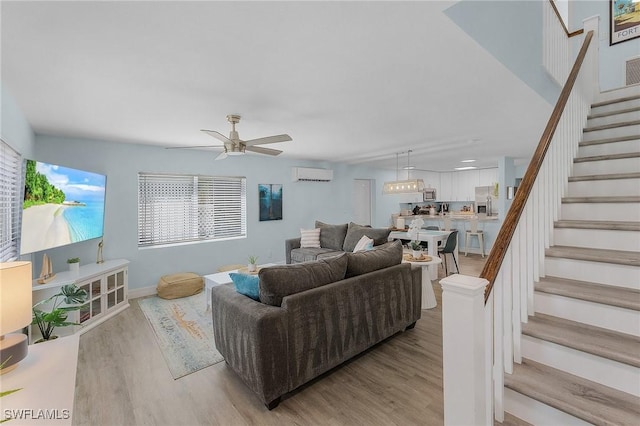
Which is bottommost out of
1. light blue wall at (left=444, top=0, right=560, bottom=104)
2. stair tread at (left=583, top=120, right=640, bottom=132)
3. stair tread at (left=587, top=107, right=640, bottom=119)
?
stair tread at (left=583, top=120, right=640, bottom=132)

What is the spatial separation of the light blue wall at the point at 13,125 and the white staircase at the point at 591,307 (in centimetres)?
385

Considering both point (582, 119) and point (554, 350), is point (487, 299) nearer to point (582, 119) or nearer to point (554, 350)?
point (554, 350)

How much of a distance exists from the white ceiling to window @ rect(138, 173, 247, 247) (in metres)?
1.14

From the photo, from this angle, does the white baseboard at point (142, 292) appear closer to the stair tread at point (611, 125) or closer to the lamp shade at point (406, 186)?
the lamp shade at point (406, 186)

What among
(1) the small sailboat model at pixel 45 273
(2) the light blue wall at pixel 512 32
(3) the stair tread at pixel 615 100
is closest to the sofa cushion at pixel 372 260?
(2) the light blue wall at pixel 512 32

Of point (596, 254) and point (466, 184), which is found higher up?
point (466, 184)

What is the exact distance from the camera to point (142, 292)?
449cm

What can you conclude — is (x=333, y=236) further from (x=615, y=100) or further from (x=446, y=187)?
(x=446, y=187)

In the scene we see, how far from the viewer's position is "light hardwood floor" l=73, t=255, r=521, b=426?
6.30 ft

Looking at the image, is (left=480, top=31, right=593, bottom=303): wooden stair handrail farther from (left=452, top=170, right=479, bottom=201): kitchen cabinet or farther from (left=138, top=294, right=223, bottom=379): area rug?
(left=452, top=170, right=479, bottom=201): kitchen cabinet

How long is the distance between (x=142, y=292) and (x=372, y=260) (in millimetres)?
3751

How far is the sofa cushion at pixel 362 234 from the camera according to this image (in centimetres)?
476

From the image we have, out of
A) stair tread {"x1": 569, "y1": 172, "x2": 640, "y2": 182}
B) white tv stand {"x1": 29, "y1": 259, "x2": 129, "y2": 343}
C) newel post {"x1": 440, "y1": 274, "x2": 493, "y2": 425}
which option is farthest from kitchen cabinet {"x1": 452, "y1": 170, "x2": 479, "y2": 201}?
white tv stand {"x1": 29, "y1": 259, "x2": 129, "y2": 343}

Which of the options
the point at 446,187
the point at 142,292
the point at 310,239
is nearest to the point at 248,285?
the point at 142,292
